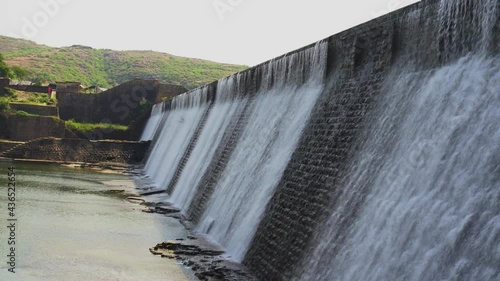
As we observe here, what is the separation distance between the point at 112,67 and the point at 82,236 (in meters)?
117

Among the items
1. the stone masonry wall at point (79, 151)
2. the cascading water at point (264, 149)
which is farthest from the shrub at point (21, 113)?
the cascading water at point (264, 149)

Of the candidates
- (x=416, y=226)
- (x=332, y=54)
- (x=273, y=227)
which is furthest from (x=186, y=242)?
(x=416, y=226)

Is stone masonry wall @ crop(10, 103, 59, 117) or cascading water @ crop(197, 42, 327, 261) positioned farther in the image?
stone masonry wall @ crop(10, 103, 59, 117)

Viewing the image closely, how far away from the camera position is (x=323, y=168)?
8.97m

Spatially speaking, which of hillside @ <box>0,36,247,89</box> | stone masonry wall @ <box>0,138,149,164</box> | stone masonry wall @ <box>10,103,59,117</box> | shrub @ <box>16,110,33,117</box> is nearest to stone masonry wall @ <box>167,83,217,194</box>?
stone masonry wall @ <box>0,138,149,164</box>

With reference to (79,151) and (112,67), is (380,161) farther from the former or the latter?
(112,67)

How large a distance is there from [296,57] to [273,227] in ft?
17.0

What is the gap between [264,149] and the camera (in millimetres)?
12781

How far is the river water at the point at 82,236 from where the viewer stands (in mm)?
9352

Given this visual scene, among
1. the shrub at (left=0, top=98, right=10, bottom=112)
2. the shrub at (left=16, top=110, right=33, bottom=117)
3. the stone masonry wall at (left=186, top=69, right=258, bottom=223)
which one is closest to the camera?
the stone masonry wall at (left=186, top=69, right=258, bottom=223)

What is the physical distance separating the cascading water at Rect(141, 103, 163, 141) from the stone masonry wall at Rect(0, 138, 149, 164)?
392 centimetres

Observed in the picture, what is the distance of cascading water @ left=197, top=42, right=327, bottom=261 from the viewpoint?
11023mm

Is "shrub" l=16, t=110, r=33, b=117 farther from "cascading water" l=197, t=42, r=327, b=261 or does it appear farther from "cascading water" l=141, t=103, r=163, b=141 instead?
"cascading water" l=197, t=42, r=327, b=261

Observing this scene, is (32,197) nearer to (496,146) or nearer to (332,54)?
(332,54)
